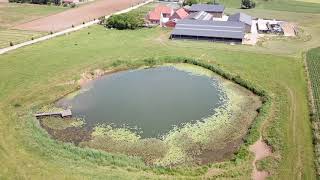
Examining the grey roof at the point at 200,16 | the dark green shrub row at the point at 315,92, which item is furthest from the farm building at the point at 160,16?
the dark green shrub row at the point at 315,92

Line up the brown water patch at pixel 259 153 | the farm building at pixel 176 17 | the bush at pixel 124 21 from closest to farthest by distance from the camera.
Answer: the brown water patch at pixel 259 153, the bush at pixel 124 21, the farm building at pixel 176 17

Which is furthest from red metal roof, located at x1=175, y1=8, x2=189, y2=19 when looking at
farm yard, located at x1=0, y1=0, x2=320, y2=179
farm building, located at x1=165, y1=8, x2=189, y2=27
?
farm yard, located at x1=0, y1=0, x2=320, y2=179

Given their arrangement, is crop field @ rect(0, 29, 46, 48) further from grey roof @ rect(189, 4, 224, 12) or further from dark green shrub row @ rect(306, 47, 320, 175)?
dark green shrub row @ rect(306, 47, 320, 175)

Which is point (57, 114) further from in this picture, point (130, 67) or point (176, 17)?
point (176, 17)

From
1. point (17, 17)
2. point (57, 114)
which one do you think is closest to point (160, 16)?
point (17, 17)

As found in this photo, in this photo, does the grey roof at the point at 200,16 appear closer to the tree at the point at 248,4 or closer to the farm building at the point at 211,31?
the farm building at the point at 211,31
